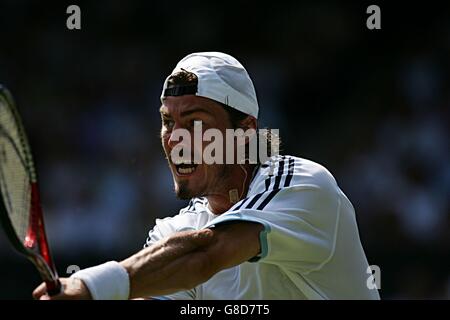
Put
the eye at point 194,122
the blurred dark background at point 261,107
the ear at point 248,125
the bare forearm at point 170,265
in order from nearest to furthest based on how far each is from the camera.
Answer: the bare forearm at point 170,265 → the eye at point 194,122 → the ear at point 248,125 → the blurred dark background at point 261,107

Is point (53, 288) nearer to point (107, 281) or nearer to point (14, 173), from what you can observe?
point (107, 281)

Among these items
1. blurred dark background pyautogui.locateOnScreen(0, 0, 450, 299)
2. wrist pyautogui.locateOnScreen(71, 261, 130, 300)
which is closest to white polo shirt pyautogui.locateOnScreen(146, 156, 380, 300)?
wrist pyautogui.locateOnScreen(71, 261, 130, 300)

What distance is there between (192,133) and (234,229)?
0.79m

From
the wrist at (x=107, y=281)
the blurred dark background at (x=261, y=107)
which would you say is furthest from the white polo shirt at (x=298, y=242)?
the blurred dark background at (x=261, y=107)

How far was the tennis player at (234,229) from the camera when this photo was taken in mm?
3359

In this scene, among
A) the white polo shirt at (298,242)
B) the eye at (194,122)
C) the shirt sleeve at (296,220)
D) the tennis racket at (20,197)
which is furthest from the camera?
→ the eye at (194,122)

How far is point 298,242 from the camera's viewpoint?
12.4ft

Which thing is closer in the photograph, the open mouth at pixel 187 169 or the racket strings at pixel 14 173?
the racket strings at pixel 14 173

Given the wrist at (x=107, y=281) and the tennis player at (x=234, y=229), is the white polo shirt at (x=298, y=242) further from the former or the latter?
the wrist at (x=107, y=281)

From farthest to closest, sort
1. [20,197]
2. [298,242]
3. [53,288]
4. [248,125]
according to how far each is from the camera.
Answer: [248,125], [298,242], [20,197], [53,288]

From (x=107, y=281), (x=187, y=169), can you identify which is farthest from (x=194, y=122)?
(x=107, y=281)

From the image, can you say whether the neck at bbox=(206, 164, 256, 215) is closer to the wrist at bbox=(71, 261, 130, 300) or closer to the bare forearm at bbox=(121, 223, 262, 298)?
the bare forearm at bbox=(121, 223, 262, 298)

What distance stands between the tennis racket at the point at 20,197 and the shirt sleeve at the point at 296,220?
0.62m
